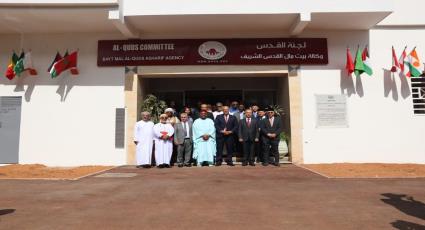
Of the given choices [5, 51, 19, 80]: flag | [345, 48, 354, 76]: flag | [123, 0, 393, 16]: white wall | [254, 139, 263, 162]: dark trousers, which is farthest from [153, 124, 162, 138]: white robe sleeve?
[345, 48, 354, 76]: flag

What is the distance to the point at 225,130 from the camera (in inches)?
412

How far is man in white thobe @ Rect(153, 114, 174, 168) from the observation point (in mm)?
10320

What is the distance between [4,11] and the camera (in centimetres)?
998

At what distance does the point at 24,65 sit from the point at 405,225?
11163 millimetres

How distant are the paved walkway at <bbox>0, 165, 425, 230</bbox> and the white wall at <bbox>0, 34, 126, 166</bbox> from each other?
3249 millimetres

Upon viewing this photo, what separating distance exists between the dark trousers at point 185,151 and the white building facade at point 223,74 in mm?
1796

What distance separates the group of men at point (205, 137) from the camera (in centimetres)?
1038

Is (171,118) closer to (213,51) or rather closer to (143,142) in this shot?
(143,142)

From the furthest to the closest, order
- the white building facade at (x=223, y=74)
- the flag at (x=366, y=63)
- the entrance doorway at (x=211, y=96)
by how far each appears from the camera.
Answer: the entrance doorway at (x=211, y=96) → the white building facade at (x=223, y=74) → the flag at (x=366, y=63)

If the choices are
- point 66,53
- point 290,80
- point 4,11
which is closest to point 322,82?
point 290,80

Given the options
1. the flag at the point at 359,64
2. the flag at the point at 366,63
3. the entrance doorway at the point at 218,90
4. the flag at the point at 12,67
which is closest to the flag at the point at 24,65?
the flag at the point at 12,67

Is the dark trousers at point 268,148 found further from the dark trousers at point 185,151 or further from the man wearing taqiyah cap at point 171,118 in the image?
the man wearing taqiyah cap at point 171,118

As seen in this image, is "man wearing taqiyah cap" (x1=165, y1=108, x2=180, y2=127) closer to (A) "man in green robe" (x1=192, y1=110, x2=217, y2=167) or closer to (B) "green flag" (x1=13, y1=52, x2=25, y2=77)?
(A) "man in green robe" (x1=192, y1=110, x2=217, y2=167)

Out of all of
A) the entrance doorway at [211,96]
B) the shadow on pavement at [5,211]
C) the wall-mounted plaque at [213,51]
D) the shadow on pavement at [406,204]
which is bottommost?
the shadow on pavement at [406,204]
